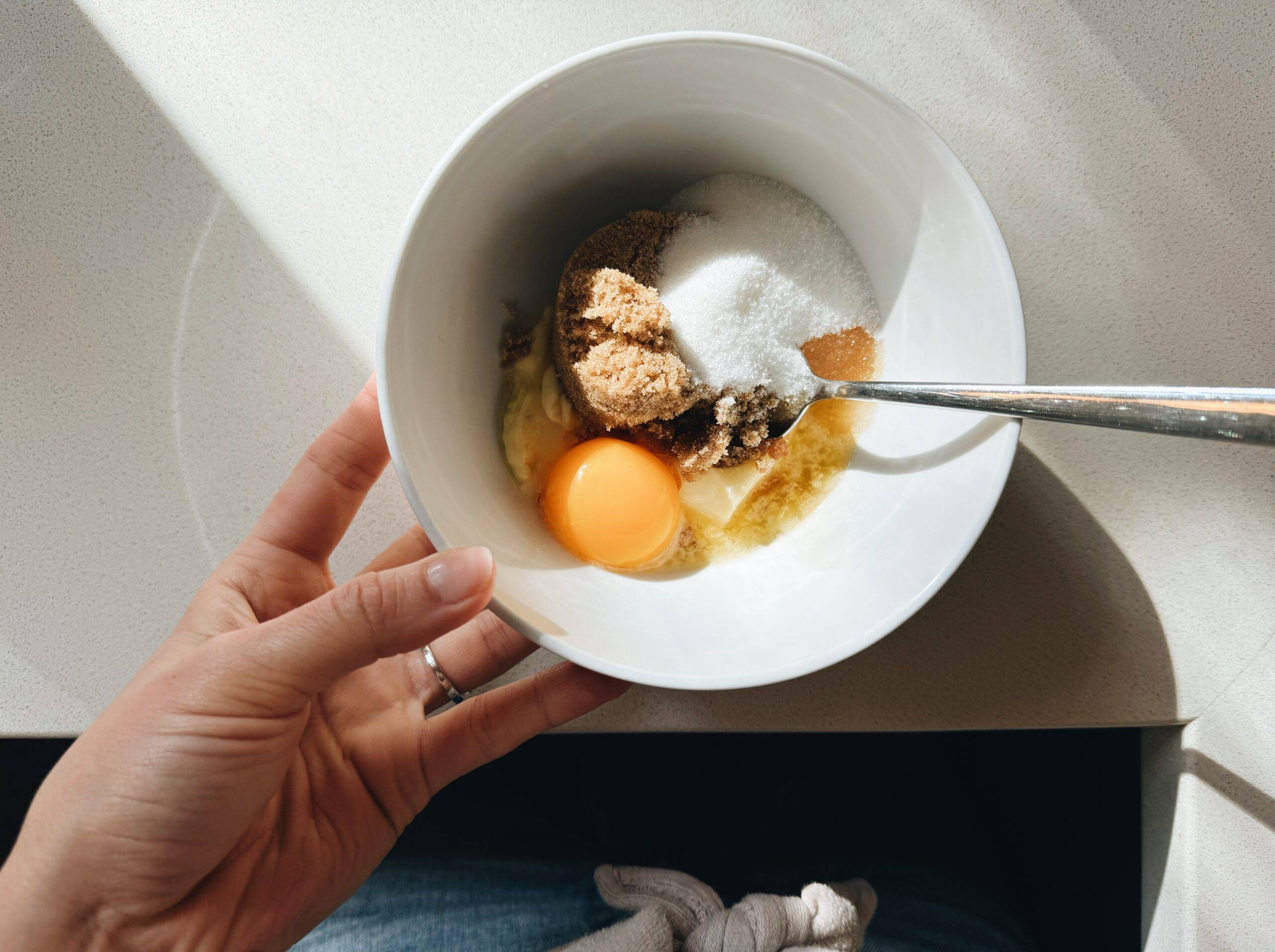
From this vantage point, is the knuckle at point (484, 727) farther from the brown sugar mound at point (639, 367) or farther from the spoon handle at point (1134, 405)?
the spoon handle at point (1134, 405)

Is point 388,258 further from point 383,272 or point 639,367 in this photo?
point 639,367

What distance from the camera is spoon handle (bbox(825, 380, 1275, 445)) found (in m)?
0.58

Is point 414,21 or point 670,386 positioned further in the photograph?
point 414,21

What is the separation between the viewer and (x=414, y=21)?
0.87m

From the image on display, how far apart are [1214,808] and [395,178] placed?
1178mm

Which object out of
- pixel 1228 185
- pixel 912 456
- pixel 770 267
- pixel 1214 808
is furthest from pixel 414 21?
pixel 1214 808

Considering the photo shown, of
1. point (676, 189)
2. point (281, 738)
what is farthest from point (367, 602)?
point (676, 189)

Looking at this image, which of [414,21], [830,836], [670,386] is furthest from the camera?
[830,836]

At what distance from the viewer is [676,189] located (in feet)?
2.82

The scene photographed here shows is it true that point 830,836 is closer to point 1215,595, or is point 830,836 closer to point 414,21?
point 1215,595

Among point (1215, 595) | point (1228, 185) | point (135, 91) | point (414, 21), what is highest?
point (135, 91)

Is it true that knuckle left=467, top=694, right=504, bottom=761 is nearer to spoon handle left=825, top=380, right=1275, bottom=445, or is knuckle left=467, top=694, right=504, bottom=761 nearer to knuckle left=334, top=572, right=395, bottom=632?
knuckle left=334, top=572, right=395, bottom=632

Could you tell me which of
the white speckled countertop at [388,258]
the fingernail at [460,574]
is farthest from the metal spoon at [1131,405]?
the fingernail at [460,574]

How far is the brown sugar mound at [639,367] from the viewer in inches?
30.2
